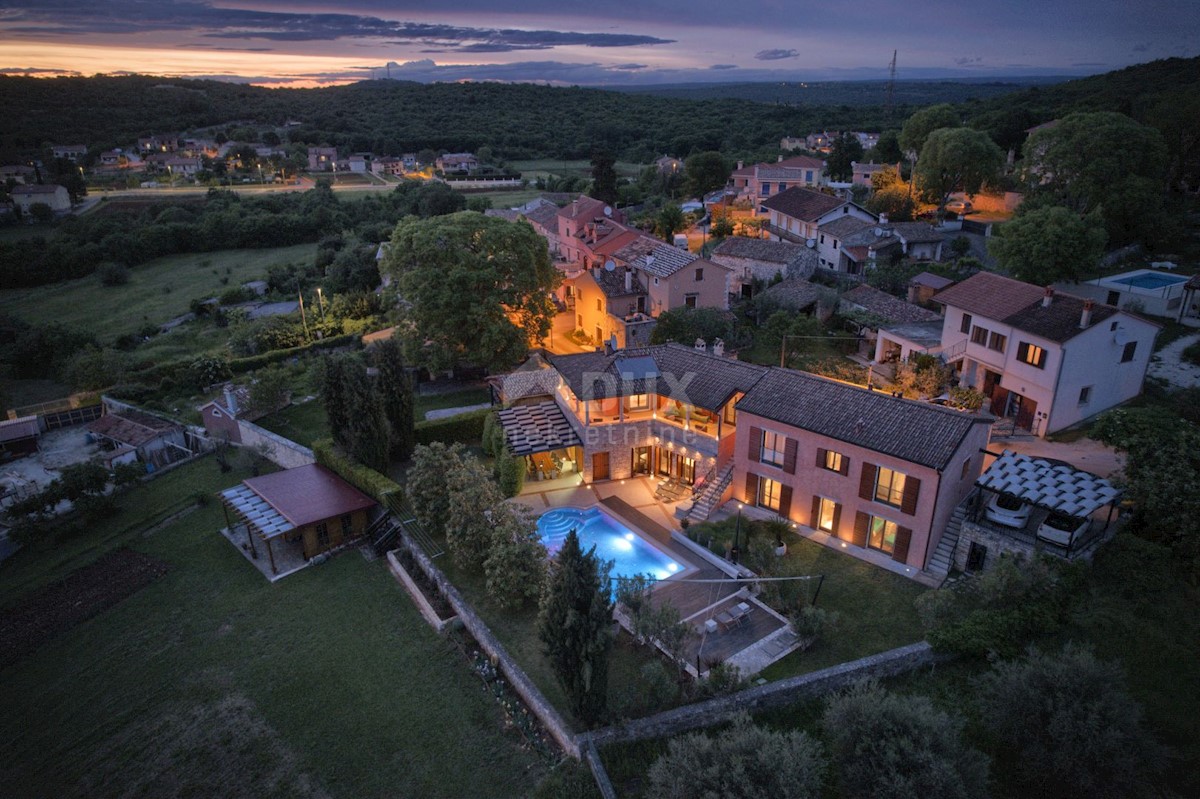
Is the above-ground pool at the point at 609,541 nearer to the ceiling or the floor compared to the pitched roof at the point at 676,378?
nearer to the floor

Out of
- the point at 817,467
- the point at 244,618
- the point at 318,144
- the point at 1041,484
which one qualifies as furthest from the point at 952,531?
the point at 318,144

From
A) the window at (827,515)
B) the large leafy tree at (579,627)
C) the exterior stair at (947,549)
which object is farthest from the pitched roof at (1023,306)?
the large leafy tree at (579,627)

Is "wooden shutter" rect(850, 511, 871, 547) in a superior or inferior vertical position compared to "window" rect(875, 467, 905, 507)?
inferior

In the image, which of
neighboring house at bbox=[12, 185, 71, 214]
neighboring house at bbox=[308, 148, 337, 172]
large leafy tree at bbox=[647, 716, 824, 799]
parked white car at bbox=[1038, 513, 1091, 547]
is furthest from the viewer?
neighboring house at bbox=[308, 148, 337, 172]

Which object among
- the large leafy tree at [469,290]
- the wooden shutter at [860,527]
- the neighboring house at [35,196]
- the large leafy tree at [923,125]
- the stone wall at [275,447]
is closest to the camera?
the wooden shutter at [860,527]

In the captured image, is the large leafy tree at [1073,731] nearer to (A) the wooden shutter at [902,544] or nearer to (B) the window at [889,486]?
(A) the wooden shutter at [902,544]

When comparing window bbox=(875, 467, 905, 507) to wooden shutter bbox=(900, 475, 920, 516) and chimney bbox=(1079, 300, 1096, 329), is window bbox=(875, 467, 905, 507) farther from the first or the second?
chimney bbox=(1079, 300, 1096, 329)

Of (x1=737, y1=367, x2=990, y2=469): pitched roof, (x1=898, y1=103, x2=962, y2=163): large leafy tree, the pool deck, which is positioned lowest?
the pool deck

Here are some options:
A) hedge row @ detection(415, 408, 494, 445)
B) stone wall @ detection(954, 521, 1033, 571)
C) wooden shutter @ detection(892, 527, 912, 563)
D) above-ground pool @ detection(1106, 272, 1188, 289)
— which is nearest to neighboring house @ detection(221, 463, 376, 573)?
hedge row @ detection(415, 408, 494, 445)
